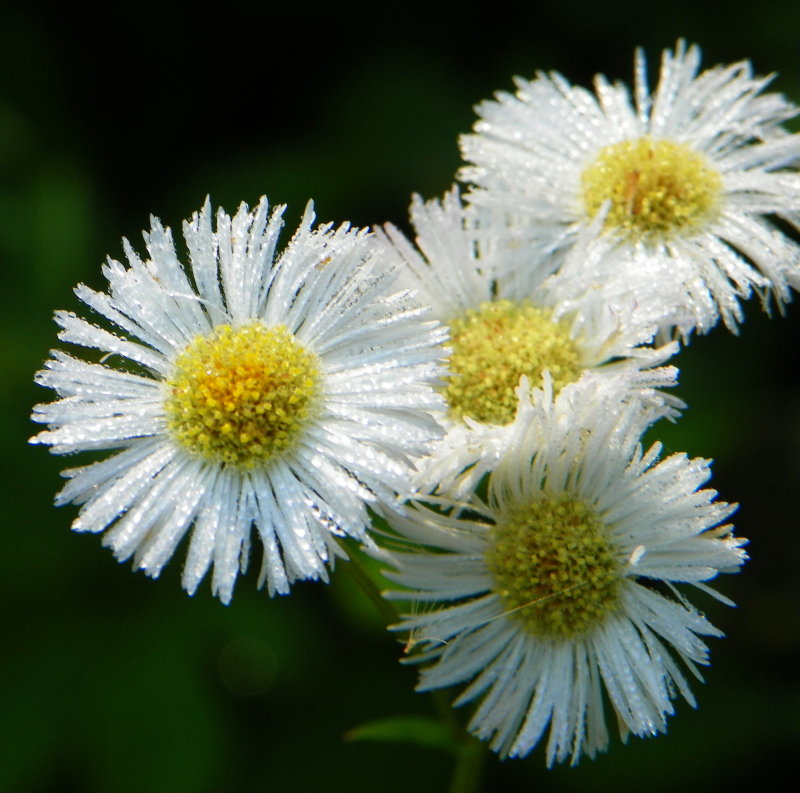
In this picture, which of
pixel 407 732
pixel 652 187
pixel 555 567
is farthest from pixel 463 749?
pixel 652 187

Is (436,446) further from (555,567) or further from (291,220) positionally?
(291,220)

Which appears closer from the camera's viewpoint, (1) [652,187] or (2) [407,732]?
(2) [407,732]

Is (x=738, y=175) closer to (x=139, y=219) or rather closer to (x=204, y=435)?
(x=204, y=435)

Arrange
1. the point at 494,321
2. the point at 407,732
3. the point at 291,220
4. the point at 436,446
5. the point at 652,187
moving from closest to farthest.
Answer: the point at 436,446 < the point at 407,732 < the point at 494,321 < the point at 652,187 < the point at 291,220

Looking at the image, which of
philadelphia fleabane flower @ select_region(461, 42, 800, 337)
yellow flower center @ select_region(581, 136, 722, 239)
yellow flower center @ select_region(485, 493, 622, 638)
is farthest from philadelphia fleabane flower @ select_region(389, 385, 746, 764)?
yellow flower center @ select_region(581, 136, 722, 239)

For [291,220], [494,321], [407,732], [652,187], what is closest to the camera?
[407,732]

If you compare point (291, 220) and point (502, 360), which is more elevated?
point (291, 220)

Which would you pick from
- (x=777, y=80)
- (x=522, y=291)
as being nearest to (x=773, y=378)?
(x=777, y=80)
